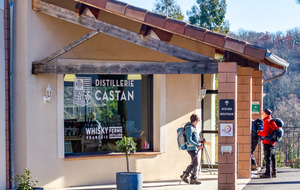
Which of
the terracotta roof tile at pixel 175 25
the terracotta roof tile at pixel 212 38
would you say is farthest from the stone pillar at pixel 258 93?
the terracotta roof tile at pixel 175 25

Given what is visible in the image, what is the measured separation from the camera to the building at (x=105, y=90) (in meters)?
9.28

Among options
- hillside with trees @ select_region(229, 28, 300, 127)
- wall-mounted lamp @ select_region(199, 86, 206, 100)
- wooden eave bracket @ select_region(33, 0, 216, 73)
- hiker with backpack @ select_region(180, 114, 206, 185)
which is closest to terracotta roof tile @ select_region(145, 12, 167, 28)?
wooden eave bracket @ select_region(33, 0, 216, 73)

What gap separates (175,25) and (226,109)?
1.88m

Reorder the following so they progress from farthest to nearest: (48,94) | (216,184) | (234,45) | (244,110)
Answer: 1. (244,110)
2. (216,184)
3. (48,94)
4. (234,45)

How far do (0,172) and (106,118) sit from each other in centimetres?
267

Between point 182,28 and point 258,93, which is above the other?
point 182,28

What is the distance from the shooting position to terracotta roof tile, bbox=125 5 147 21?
29.2 feet

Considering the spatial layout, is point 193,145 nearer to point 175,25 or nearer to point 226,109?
point 226,109

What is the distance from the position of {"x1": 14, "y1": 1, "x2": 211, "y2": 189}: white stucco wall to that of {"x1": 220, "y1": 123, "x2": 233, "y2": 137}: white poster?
2312 millimetres

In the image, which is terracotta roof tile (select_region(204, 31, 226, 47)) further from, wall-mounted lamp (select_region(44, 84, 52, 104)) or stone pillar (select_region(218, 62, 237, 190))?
wall-mounted lamp (select_region(44, 84, 52, 104))

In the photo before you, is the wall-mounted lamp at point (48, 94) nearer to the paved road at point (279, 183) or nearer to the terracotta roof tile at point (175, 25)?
the terracotta roof tile at point (175, 25)

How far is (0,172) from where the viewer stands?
9398 millimetres

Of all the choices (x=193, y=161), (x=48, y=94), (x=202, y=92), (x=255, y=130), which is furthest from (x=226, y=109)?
(x=255, y=130)

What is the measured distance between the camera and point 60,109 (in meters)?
10.3
